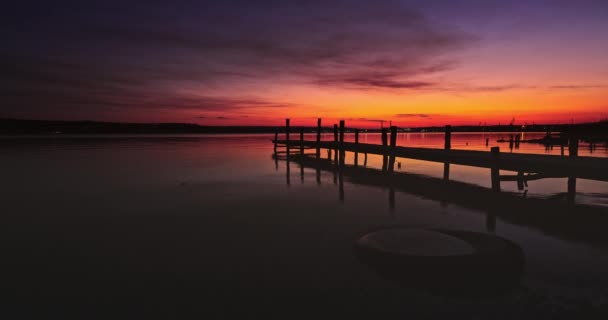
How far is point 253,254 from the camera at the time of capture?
7082 mm

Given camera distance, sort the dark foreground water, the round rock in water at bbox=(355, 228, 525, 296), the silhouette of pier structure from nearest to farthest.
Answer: the dark foreground water < the round rock in water at bbox=(355, 228, 525, 296) < the silhouette of pier structure

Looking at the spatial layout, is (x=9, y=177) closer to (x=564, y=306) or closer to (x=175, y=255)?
(x=175, y=255)

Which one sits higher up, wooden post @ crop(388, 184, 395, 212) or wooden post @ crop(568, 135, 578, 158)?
wooden post @ crop(568, 135, 578, 158)

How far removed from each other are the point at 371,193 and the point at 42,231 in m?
10.6

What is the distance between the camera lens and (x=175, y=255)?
7.00 metres

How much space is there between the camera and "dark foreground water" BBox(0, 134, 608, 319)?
16.2 ft

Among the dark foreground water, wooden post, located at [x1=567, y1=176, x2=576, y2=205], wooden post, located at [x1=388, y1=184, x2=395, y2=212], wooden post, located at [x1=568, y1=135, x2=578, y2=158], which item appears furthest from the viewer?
wooden post, located at [x1=568, y1=135, x2=578, y2=158]

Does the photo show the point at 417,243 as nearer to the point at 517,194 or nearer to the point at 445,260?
the point at 445,260

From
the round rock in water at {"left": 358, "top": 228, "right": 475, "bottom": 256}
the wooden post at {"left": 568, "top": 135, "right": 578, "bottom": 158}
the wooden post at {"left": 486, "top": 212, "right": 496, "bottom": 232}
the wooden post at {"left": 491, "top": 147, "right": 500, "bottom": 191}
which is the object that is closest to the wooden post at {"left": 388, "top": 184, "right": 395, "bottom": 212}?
the wooden post at {"left": 486, "top": 212, "right": 496, "bottom": 232}

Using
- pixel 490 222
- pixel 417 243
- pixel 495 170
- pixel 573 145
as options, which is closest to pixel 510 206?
pixel 495 170

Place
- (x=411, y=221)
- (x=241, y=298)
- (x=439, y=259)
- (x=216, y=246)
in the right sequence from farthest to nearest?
(x=411, y=221), (x=216, y=246), (x=439, y=259), (x=241, y=298)

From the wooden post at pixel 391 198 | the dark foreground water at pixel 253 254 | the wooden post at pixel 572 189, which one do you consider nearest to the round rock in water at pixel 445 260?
the dark foreground water at pixel 253 254

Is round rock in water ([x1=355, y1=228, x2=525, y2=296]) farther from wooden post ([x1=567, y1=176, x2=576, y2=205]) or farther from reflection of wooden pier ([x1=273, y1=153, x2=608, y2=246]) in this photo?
wooden post ([x1=567, y1=176, x2=576, y2=205])

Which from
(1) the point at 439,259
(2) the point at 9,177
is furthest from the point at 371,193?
(2) the point at 9,177
